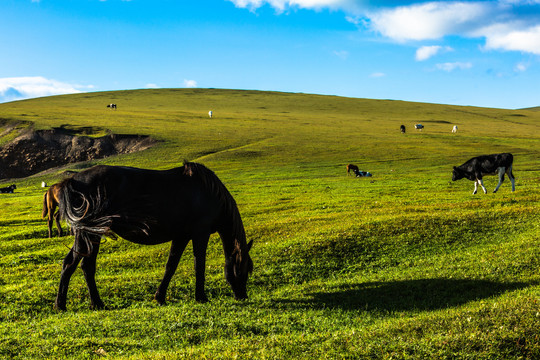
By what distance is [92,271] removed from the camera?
10461 millimetres

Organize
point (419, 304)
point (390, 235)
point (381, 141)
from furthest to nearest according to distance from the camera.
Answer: point (381, 141) → point (390, 235) → point (419, 304)

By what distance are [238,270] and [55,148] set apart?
62251mm

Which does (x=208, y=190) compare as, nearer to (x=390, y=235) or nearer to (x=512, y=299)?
(x=512, y=299)

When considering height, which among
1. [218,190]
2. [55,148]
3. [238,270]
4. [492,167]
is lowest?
[238,270]

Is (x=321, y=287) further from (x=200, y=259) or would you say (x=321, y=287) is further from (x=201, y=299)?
(x=200, y=259)

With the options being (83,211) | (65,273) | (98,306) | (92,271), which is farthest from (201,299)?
(83,211)

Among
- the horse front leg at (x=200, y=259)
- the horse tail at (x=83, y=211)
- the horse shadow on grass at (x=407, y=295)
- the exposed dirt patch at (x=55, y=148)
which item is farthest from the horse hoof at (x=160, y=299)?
the exposed dirt patch at (x=55, y=148)

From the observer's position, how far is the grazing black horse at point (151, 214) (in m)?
9.94

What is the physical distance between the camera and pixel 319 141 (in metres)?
75.9

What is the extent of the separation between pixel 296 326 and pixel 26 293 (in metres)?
7.57

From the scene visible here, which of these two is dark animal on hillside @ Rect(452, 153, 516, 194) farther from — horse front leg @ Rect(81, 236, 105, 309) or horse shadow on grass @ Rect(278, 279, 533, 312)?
horse front leg @ Rect(81, 236, 105, 309)

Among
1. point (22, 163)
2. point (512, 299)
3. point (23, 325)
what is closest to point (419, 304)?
point (512, 299)

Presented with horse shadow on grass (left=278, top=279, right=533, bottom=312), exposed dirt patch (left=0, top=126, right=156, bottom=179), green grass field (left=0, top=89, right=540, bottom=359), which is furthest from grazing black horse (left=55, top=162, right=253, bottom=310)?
exposed dirt patch (left=0, top=126, right=156, bottom=179)

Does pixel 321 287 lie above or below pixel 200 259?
below
